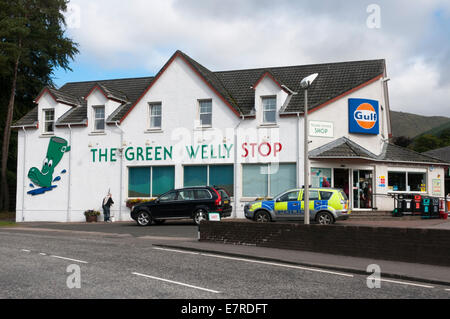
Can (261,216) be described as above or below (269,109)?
below

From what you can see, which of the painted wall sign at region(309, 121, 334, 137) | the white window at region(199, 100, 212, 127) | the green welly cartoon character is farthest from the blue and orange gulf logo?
the green welly cartoon character

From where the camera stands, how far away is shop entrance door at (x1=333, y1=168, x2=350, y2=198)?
1038 inches

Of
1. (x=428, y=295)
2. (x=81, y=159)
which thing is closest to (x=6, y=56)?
(x=81, y=159)

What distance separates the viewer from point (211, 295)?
7.79 metres

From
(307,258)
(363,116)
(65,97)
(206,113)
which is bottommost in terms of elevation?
(307,258)

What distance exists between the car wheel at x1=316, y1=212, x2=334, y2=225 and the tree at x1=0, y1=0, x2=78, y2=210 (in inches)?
994

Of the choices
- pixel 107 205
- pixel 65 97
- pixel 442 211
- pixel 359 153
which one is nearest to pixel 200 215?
pixel 107 205

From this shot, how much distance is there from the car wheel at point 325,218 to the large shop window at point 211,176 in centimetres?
754

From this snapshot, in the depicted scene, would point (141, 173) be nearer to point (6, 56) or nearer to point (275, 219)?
point (275, 219)

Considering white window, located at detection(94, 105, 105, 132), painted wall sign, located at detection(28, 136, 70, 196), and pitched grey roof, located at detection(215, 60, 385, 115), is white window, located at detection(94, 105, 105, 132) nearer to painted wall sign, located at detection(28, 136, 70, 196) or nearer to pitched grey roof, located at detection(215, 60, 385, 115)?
painted wall sign, located at detection(28, 136, 70, 196)

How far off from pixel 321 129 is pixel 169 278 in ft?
59.5

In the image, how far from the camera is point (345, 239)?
43.7ft

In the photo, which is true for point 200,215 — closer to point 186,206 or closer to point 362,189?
point 186,206

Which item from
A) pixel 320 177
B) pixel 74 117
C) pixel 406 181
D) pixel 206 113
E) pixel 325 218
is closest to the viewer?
pixel 325 218
